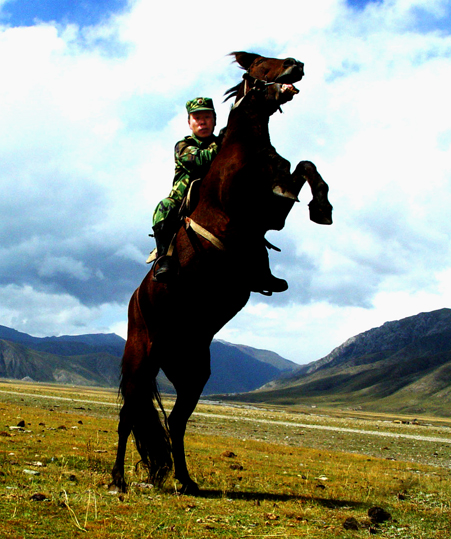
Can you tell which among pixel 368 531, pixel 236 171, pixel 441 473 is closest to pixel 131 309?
pixel 236 171

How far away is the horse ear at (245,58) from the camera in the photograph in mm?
7391

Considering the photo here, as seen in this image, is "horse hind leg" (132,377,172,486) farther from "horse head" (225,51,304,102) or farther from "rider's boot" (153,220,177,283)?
"horse head" (225,51,304,102)

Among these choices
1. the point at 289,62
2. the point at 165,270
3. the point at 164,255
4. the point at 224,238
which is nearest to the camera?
the point at 289,62

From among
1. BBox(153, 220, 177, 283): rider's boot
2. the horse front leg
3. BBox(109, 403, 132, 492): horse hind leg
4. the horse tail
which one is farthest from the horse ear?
BBox(109, 403, 132, 492): horse hind leg

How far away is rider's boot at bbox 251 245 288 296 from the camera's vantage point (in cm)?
709

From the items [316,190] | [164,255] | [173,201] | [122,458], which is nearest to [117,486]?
[122,458]

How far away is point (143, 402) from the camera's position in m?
9.12

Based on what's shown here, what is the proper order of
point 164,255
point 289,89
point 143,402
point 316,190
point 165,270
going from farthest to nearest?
point 143,402
point 164,255
point 165,270
point 289,89
point 316,190

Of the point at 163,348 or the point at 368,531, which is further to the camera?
the point at 163,348

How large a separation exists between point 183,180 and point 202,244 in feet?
5.16

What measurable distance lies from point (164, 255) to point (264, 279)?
4.73ft

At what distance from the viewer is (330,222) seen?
6.05 m

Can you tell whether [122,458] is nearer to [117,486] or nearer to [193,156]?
[117,486]

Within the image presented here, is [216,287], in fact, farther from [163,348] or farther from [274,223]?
[163,348]
